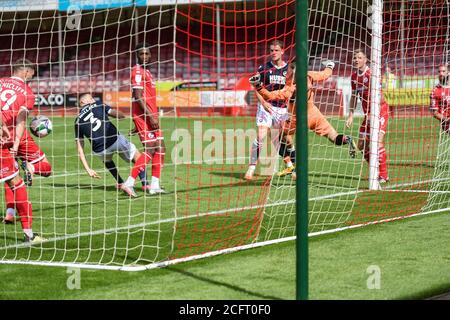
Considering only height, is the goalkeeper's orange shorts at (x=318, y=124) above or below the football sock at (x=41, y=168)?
above

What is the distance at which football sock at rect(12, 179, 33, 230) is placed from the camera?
7.83 m

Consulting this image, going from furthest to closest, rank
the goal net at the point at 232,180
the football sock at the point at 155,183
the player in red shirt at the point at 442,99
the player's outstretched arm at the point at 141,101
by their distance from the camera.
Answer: the player in red shirt at the point at 442,99
the football sock at the point at 155,183
the player's outstretched arm at the point at 141,101
the goal net at the point at 232,180

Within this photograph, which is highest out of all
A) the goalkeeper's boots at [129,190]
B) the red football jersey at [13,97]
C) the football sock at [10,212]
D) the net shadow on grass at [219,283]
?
the red football jersey at [13,97]

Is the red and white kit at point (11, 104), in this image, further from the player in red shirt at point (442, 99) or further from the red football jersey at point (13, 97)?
the player in red shirt at point (442, 99)

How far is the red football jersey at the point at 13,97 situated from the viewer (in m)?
7.93

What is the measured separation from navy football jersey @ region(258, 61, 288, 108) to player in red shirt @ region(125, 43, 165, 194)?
169cm

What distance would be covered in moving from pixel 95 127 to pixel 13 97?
9.66 ft

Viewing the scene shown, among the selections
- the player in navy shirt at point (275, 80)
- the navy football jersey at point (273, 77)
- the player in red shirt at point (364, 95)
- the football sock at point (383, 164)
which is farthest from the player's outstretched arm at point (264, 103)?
the football sock at point (383, 164)

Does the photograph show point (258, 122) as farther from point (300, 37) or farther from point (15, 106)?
point (300, 37)

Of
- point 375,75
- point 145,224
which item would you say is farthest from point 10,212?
point 375,75

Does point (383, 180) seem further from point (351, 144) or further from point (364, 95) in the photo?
point (364, 95)

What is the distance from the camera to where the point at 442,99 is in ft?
44.1
